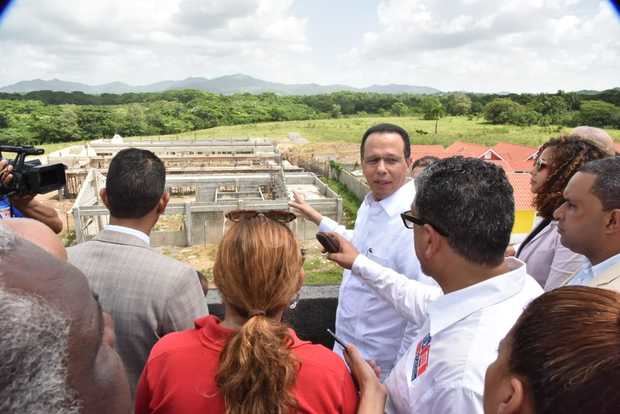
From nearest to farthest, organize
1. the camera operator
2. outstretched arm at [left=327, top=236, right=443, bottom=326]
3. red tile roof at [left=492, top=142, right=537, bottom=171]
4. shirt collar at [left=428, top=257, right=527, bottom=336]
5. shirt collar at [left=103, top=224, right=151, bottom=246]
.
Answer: shirt collar at [left=428, top=257, right=527, bottom=336]
outstretched arm at [left=327, top=236, right=443, bottom=326]
shirt collar at [left=103, top=224, right=151, bottom=246]
the camera operator
red tile roof at [left=492, top=142, right=537, bottom=171]

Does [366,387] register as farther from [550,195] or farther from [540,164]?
[540,164]

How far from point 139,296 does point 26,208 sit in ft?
4.09

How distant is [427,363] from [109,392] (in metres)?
0.91

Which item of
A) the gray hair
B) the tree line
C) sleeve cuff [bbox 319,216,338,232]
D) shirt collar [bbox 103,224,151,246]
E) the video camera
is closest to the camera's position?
the gray hair

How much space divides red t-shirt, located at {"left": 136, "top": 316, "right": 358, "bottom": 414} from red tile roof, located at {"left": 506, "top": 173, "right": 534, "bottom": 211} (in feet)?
29.5

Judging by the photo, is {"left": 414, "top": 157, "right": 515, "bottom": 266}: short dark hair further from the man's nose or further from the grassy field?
the grassy field

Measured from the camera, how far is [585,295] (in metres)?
0.88

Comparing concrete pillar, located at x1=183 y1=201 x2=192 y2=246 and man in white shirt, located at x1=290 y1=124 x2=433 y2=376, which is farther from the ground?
man in white shirt, located at x1=290 y1=124 x2=433 y2=376

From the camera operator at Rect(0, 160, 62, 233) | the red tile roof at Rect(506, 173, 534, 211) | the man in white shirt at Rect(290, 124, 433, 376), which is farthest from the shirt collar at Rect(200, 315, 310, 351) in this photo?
the red tile roof at Rect(506, 173, 534, 211)

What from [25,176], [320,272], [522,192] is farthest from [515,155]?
[25,176]

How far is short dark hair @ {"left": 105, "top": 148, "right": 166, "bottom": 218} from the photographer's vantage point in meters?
2.06

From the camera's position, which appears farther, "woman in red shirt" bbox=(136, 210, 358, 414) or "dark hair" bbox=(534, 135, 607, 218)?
"dark hair" bbox=(534, 135, 607, 218)

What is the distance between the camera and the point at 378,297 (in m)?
2.32

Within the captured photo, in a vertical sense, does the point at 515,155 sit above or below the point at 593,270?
below
